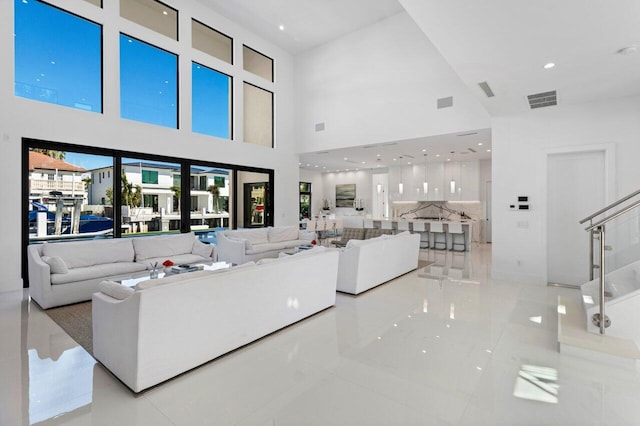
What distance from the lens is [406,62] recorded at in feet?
27.2

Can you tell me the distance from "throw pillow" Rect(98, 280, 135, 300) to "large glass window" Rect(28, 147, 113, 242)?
4.44 m

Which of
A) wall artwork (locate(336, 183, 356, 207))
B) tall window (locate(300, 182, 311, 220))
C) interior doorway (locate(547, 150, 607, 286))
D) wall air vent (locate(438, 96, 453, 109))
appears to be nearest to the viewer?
interior doorway (locate(547, 150, 607, 286))

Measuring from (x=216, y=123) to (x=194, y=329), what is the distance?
7255 mm

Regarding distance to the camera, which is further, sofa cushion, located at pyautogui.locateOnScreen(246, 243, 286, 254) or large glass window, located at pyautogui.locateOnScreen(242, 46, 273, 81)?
large glass window, located at pyautogui.locateOnScreen(242, 46, 273, 81)

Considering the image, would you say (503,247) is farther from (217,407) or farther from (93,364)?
(93,364)

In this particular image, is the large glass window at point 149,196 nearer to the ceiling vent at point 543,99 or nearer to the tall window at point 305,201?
the ceiling vent at point 543,99

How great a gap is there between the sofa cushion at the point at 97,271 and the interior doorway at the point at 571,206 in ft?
24.0

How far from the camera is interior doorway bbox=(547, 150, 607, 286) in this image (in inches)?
215

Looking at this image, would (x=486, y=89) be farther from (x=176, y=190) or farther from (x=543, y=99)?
(x=176, y=190)

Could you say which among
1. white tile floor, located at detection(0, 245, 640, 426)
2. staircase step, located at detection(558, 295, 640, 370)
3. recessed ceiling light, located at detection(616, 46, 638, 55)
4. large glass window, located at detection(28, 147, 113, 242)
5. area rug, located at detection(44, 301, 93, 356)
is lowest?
white tile floor, located at detection(0, 245, 640, 426)

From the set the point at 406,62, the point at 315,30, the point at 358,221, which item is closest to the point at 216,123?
the point at 315,30

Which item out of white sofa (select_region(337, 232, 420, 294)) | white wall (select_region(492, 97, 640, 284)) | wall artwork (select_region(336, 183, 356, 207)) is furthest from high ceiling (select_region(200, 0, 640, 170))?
wall artwork (select_region(336, 183, 356, 207))

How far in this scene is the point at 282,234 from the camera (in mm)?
8562

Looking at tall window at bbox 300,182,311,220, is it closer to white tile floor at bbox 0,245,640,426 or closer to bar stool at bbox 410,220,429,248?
bar stool at bbox 410,220,429,248
